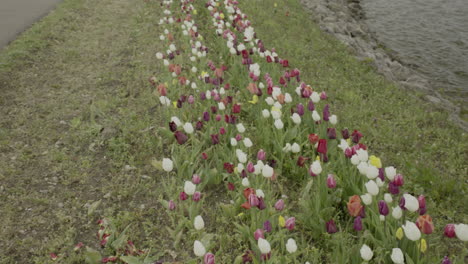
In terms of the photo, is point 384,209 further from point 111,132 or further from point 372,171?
point 111,132

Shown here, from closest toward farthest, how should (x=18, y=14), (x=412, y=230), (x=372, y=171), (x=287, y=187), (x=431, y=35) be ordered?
(x=412, y=230) < (x=372, y=171) < (x=287, y=187) < (x=18, y=14) < (x=431, y=35)


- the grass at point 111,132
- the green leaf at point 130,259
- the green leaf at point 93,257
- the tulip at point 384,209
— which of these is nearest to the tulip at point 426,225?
the tulip at point 384,209

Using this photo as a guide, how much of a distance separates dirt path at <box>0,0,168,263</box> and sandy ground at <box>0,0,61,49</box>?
23.0 inches

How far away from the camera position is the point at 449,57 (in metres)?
11.9

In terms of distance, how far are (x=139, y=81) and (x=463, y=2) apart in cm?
1491

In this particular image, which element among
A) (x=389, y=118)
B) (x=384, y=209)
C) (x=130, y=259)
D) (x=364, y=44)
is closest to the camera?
(x=384, y=209)

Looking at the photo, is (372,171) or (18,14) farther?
(18,14)

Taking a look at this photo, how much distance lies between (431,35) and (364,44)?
271 cm

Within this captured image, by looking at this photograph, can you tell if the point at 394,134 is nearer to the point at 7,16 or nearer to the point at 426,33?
the point at 426,33

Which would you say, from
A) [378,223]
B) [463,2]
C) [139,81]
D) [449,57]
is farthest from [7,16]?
[463,2]

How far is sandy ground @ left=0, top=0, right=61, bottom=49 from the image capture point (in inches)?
368

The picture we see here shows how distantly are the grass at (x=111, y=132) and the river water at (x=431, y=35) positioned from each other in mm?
2556

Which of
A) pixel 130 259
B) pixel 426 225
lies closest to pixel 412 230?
pixel 426 225

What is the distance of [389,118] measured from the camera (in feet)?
24.8
